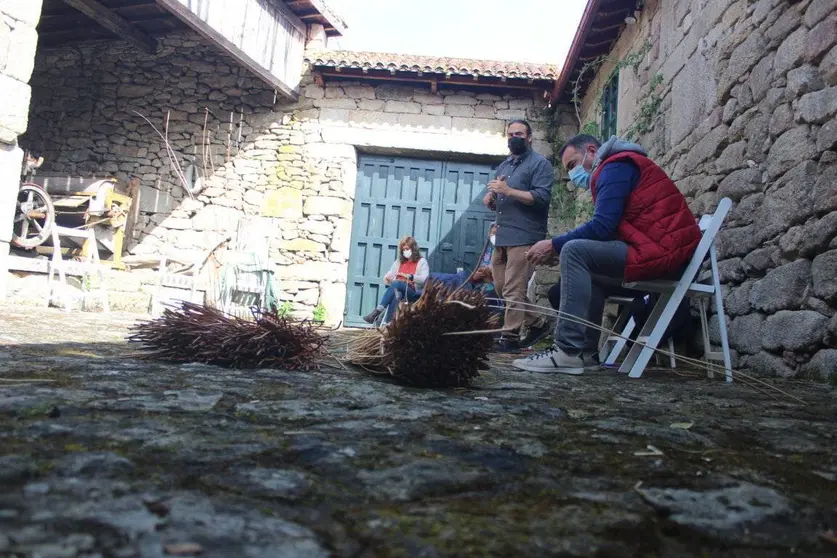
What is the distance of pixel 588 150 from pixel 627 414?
2.25m

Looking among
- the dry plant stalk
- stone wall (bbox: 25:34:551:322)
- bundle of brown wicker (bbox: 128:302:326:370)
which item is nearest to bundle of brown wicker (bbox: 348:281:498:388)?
bundle of brown wicker (bbox: 128:302:326:370)

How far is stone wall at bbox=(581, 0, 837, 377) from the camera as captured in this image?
2.85m

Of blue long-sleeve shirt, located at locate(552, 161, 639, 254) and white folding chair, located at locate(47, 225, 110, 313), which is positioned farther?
white folding chair, located at locate(47, 225, 110, 313)

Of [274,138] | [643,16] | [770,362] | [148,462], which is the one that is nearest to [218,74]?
[274,138]

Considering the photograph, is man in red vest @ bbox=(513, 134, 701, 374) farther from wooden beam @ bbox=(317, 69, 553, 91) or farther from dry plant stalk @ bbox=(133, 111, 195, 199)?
dry plant stalk @ bbox=(133, 111, 195, 199)

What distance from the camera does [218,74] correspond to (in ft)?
29.1

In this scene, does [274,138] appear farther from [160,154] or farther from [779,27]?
[779,27]

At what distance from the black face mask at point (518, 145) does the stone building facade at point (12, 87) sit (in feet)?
14.0

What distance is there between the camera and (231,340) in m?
2.49

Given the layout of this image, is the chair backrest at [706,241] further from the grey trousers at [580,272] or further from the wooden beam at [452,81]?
the wooden beam at [452,81]

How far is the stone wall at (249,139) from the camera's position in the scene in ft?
27.8

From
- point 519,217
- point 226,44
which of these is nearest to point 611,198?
point 519,217

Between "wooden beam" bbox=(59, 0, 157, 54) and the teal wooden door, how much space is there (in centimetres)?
337

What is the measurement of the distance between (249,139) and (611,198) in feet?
22.2
